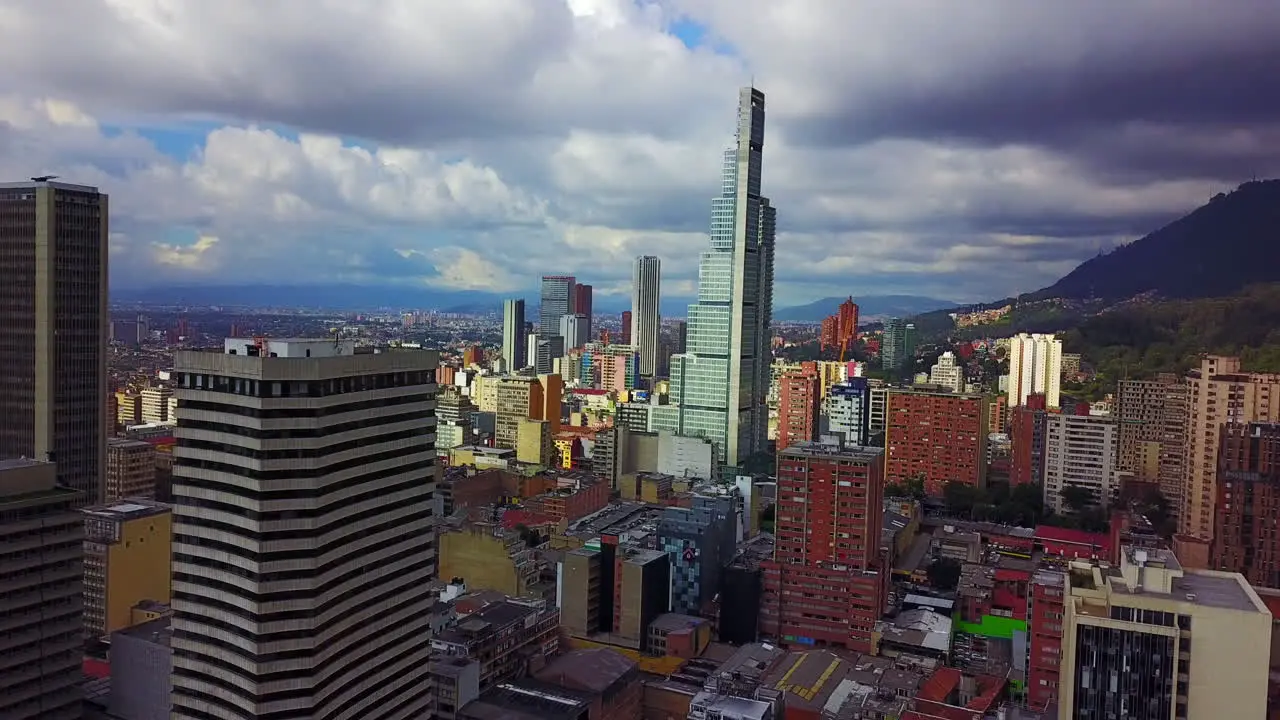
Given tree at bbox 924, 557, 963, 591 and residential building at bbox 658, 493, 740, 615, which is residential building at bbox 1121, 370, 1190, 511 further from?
residential building at bbox 658, 493, 740, 615

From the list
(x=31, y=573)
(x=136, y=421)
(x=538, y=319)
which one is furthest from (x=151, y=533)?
(x=538, y=319)

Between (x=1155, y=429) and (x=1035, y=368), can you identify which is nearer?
(x=1155, y=429)

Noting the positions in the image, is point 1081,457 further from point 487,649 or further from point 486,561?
point 487,649

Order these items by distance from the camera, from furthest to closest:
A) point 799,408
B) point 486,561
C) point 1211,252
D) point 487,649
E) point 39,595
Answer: point 799,408 → point 1211,252 → point 486,561 → point 487,649 → point 39,595

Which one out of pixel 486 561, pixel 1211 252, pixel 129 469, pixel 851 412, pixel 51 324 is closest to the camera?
pixel 51 324

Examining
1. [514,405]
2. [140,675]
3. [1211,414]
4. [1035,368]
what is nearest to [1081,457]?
[1211,414]

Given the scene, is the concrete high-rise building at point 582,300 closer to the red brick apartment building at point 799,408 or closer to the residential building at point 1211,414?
the red brick apartment building at point 799,408
